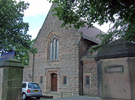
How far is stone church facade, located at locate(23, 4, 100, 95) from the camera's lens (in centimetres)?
1800

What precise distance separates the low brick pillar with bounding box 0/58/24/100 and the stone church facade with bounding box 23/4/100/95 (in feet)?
39.4

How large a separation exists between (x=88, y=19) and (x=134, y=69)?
6.88m

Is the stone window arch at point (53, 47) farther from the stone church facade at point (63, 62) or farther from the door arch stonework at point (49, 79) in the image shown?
the door arch stonework at point (49, 79)

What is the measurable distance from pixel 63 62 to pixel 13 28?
9.38 m

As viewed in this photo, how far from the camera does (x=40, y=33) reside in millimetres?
23469

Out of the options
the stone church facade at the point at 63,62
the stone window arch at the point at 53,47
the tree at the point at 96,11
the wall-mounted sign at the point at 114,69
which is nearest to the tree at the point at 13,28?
the tree at the point at 96,11

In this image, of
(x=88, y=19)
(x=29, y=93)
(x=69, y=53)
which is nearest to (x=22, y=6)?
(x=88, y=19)

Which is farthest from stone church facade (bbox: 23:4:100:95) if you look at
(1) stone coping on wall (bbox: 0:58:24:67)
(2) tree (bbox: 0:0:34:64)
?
(1) stone coping on wall (bbox: 0:58:24:67)

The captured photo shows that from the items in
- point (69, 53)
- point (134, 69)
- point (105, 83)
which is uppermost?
point (69, 53)

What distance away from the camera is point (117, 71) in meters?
3.70

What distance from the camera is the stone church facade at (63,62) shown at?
18000mm

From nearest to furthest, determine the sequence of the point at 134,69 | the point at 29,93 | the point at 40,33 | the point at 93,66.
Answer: the point at 134,69 < the point at 29,93 < the point at 93,66 < the point at 40,33

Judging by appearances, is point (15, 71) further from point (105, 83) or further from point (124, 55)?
point (124, 55)

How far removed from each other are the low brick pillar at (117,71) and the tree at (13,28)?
26.4 feet
